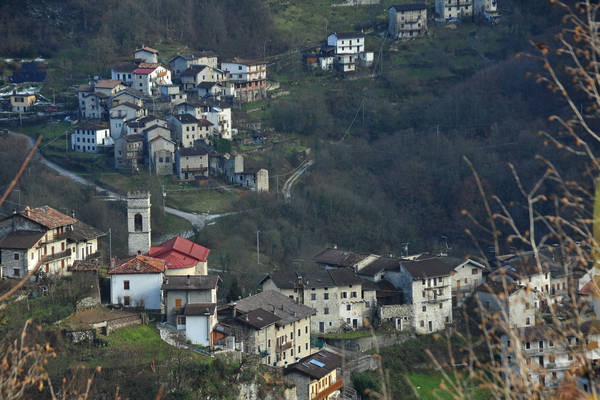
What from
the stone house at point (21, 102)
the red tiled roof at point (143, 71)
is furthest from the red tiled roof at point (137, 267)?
the stone house at point (21, 102)

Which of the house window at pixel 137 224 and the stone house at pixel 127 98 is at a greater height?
the stone house at pixel 127 98

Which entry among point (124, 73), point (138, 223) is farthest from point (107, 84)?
point (138, 223)

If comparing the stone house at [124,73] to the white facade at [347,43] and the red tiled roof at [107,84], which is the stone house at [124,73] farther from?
the white facade at [347,43]

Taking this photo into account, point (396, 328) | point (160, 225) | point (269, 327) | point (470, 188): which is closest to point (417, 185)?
point (470, 188)

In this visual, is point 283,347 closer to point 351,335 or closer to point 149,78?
point 351,335

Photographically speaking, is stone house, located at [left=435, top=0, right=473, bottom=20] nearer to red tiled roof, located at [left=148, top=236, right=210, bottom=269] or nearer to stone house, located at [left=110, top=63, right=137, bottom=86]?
stone house, located at [left=110, top=63, right=137, bottom=86]

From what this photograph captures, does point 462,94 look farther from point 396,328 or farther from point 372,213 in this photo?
point 396,328

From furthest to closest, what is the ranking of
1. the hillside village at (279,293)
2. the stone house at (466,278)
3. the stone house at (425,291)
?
the stone house at (466,278) < the stone house at (425,291) < the hillside village at (279,293)
